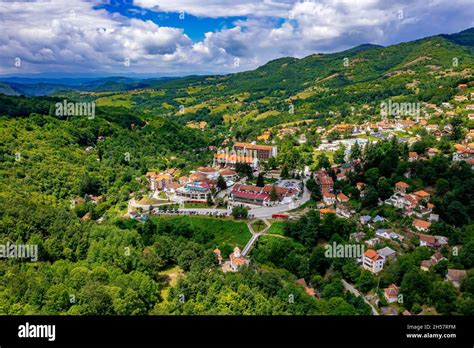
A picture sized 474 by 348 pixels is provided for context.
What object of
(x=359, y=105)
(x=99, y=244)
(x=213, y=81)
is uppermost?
(x=213, y=81)

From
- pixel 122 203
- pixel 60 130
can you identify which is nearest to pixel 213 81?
pixel 60 130

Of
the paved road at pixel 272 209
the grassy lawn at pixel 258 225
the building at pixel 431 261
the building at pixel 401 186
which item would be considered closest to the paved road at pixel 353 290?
the building at pixel 431 261

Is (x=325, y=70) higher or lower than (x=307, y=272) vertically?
higher

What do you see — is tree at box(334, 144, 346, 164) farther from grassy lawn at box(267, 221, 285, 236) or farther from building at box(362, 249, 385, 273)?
building at box(362, 249, 385, 273)

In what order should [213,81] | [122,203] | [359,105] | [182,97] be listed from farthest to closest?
1. [213,81]
2. [182,97]
3. [359,105]
4. [122,203]

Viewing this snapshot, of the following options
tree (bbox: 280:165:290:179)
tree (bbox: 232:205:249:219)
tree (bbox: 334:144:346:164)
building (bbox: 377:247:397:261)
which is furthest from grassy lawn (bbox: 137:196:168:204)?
building (bbox: 377:247:397:261)
